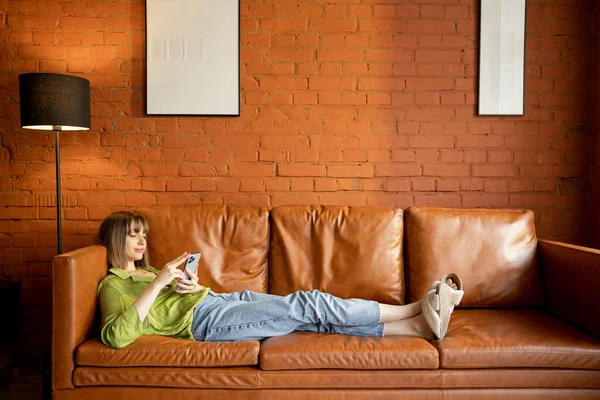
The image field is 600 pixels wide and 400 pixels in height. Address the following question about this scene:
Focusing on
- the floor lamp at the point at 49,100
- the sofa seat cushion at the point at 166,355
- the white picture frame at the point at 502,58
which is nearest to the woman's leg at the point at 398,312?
the sofa seat cushion at the point at 166,355

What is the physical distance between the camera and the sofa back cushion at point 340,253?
2471mm

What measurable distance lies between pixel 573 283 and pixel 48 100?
2.76m

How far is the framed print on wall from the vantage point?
2891 mm

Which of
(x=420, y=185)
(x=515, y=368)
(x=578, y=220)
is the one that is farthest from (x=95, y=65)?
(x=578, y=220)

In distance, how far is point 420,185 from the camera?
2996 millimetres

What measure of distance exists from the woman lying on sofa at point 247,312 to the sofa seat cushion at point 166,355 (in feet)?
0.17

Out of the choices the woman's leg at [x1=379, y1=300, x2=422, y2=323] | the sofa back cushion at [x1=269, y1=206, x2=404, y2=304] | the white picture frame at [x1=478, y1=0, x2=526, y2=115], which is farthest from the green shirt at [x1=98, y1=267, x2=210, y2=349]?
the white picture frame at [x1=478, y1=0, x2=526, y2=115]

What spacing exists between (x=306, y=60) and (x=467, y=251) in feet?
4.87

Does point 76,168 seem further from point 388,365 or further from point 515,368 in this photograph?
point 515,368

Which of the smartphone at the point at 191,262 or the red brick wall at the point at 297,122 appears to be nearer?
the smartphone at the point at 191,262

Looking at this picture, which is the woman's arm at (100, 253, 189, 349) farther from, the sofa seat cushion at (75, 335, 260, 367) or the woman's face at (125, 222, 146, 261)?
the woman's face at (125, 222, 146, 261)

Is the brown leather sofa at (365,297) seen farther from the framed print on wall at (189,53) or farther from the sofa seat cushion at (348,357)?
the framed print on wall at (189,53)

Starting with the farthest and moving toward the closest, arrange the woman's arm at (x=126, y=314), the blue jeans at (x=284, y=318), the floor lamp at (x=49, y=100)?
the floor lamp at (x=49, y=100) → the blue jeans at (x=284, y=318) → the woman's arm at (x=126, y=314)

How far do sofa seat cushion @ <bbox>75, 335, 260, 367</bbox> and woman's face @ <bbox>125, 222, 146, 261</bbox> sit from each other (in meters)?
0.46
